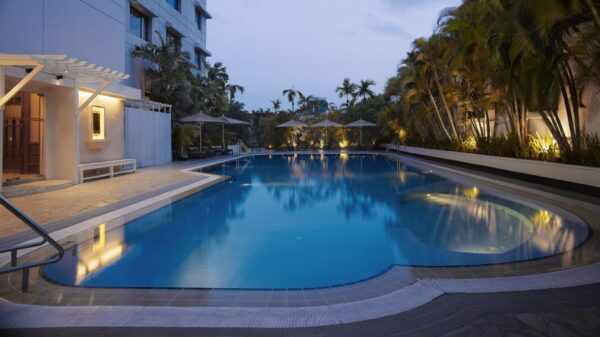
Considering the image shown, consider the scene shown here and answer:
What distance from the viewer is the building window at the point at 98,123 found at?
13513mm

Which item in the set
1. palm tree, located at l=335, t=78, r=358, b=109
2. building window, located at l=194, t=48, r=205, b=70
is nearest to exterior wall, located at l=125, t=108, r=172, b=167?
building window, located at l=194, t=48, r=205, b=70

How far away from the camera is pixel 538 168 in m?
11.8

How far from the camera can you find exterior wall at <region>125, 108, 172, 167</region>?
16.2 meters

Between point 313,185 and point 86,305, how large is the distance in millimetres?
9904

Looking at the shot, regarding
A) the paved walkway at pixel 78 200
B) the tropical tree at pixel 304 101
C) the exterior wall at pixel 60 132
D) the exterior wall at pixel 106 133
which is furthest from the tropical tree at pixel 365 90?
the exterior wall at pixel 60 132

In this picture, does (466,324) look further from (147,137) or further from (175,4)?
(175,4)

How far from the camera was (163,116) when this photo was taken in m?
19.0

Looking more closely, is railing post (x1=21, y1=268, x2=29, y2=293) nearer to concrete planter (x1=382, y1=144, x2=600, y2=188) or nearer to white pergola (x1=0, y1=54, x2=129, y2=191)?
white pergola (x1=0, y1=54, x2=129, y2=191)

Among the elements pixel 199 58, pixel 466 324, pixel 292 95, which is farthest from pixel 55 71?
pixel 292 95

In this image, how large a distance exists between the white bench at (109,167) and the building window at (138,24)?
32.0 ft

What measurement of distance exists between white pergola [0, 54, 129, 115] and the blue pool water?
3.87 m

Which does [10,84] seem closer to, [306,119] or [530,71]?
[530,71]

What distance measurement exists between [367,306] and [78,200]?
24.0 feet

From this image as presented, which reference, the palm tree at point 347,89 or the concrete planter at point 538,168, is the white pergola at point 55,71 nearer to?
the concrete planter at point 538,168
